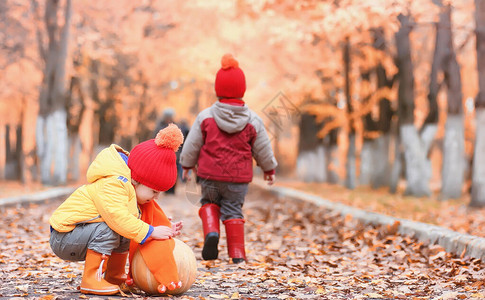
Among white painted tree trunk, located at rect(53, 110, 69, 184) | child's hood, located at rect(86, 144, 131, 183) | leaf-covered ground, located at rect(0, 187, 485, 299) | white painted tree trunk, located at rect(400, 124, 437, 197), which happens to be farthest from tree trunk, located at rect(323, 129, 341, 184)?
child's hood, located at rect(86, 144, 131, 183)

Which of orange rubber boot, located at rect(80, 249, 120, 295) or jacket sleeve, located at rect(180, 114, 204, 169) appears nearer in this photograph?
orange rubber boot, located at rect(80, 249, 120, 295)

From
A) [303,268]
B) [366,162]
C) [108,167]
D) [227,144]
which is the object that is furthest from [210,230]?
[366,162]

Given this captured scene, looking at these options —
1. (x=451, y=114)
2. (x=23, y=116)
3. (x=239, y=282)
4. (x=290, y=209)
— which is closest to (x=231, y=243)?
(x=239, y=282)

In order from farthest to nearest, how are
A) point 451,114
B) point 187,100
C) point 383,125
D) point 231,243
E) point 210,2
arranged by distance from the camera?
1. point 187,100
2. point 383,125
3. point 210,2
4. point 451,114
5. point 231,243

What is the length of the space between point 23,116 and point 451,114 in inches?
704

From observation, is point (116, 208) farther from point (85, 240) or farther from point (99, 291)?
point (99, 291)

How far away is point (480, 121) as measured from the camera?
13.2 metres

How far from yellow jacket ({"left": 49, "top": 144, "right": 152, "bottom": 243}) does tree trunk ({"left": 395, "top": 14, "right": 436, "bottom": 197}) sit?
45.8 ft

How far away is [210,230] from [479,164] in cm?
831

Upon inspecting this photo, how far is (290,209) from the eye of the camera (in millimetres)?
13516

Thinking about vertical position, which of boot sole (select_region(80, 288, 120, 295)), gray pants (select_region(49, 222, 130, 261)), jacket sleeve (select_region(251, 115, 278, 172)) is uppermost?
jacket sleeve (select_region(251, 115, 278, 172))

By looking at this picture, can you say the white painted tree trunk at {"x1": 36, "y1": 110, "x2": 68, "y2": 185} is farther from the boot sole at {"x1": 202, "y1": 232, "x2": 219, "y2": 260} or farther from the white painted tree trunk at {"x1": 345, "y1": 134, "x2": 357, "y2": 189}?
the boot sole at {"x1": 202, "y1": 232, "x2": 219, "y2": 260}

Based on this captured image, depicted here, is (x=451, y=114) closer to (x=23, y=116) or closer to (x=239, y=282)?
(x=239, y=282)

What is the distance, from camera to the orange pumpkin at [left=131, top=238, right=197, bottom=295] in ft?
15.6
